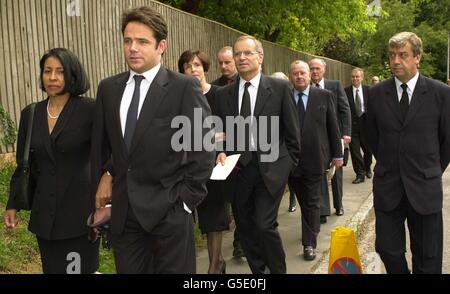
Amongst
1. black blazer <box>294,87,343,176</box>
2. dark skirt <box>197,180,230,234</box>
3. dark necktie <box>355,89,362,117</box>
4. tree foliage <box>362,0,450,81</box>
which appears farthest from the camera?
tree foliage <box>362,0,450,81</box>

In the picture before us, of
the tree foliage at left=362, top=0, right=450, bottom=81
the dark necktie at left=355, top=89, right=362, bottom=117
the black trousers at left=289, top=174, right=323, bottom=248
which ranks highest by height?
the tree foliage at left=362, top=0, right=450, bottom=81

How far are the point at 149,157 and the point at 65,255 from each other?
1.04 m

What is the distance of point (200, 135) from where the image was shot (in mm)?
3352

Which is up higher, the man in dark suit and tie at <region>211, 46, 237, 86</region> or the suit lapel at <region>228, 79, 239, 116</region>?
the man in dark suit and tie at <region>211, 46, 237, 86</region>

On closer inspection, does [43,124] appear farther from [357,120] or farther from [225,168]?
[357,120]

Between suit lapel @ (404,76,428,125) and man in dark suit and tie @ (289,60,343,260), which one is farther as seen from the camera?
man in dark suit and tie @ (289,60,343,260)

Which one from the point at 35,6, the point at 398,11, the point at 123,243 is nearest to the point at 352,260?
the point at 123,243

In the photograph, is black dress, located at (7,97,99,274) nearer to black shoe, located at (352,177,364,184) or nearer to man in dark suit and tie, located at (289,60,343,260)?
man in dark suit and tie, located at (289,60,343,260)

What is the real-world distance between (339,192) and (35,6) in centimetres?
468

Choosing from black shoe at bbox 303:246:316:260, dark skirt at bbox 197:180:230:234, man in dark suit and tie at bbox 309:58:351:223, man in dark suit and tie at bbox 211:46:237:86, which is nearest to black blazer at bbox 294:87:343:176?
black shoe at bbox 303:246:316:260

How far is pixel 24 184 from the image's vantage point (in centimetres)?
363

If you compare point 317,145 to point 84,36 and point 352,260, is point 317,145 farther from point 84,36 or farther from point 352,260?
point 84,36

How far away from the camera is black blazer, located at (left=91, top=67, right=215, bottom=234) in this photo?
126 inches

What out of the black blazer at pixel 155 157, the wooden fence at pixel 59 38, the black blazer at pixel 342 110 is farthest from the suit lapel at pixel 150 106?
the black blazer at pixel 342 110
